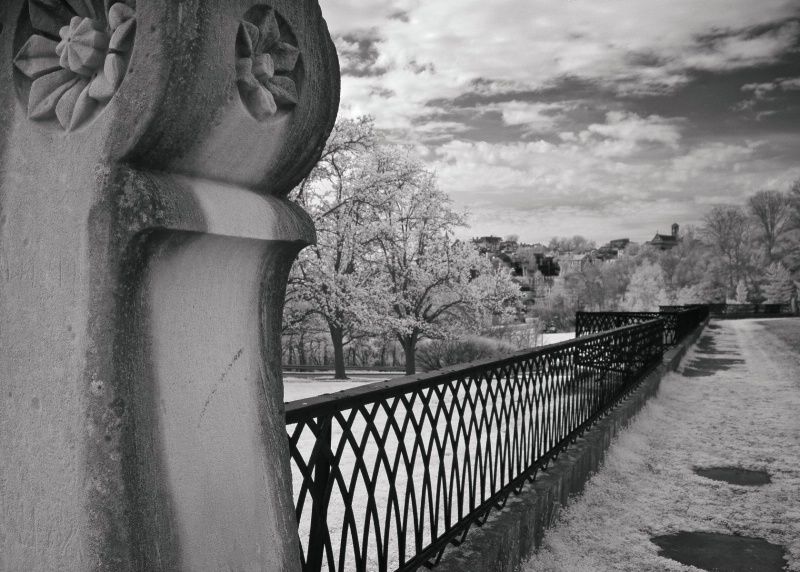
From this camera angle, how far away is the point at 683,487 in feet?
18.1

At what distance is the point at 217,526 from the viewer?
63.8 inches

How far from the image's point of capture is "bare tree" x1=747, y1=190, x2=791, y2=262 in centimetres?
6425

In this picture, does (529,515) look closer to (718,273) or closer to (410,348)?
(410,348)

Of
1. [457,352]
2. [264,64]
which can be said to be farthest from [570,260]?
[264,64]

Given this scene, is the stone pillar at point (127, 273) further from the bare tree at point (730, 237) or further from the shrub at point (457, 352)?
the bare tree at point (730, 237)

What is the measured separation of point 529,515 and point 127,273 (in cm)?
311

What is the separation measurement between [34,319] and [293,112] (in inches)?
32.9

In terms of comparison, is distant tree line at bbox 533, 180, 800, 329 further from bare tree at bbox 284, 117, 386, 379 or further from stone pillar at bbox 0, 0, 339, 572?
stone pillar at bbox 0, 0, 339, 572

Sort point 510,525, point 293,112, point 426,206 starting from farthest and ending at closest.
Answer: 1. point 426,206
2. point 510,525
3. point 293,112

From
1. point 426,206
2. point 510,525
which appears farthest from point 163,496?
point 426,206

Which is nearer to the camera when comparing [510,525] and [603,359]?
[510,525]

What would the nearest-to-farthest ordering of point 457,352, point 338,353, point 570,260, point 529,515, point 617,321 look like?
point 529,515, point 617,321, point 457,352, point 338,353, point 570,260

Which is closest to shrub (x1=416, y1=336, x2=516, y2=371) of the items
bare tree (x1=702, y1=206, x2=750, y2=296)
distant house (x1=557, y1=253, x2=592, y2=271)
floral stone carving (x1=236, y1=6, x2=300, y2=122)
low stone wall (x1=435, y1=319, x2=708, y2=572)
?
low stone wall (x1=435, y1=319, x2=708, y2=572)

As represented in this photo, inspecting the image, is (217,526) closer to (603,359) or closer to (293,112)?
(293,112)
